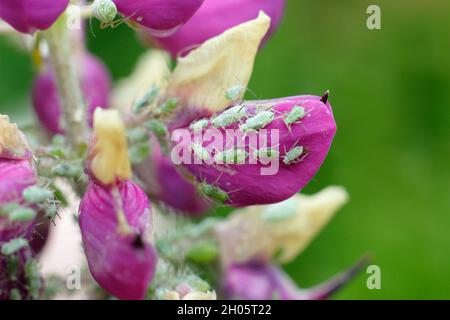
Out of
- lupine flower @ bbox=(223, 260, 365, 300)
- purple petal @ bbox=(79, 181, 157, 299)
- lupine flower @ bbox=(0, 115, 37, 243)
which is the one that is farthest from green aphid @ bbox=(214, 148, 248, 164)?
lupine flower @ bbox=(223, 260, 365, 300)

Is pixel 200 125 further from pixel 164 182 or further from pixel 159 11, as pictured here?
pixel 164 182

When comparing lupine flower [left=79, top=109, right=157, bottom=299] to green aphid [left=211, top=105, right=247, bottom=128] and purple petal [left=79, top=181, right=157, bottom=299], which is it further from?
green aphid [left=211, top=105, right=247, bottom=128]

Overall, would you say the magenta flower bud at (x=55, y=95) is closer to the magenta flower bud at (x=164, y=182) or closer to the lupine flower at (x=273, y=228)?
the magenta flower bud at (x=164, y=182)

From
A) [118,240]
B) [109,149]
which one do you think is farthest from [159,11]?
[118,240]

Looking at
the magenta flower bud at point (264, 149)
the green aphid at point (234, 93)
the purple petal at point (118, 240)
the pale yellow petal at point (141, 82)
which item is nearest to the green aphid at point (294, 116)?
the magenta flower bud at point (264, 149)

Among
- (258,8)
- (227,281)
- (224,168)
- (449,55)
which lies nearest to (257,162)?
(224,168)
